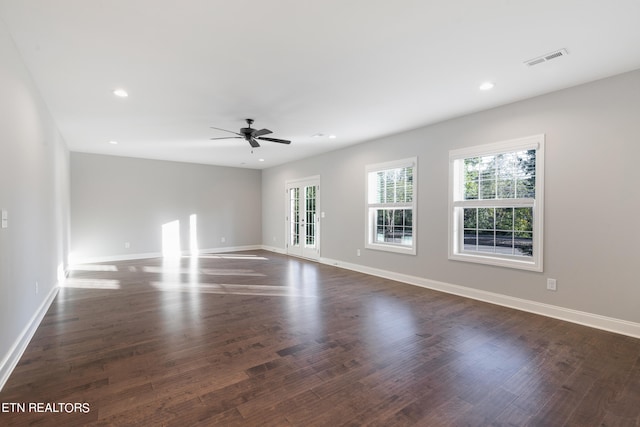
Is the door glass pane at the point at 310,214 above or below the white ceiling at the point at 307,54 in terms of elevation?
below

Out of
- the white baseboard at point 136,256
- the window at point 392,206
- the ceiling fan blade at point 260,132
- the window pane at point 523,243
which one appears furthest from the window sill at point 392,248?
the white baseboard at point 136,256

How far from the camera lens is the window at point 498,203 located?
365 centimetres

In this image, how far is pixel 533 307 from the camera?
11.9 ft

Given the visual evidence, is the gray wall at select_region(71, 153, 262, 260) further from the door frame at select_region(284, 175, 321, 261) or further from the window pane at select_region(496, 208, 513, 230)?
the window pane at select_region(496, 208, 513, 230)

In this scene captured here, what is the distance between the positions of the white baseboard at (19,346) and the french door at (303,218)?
503 cm

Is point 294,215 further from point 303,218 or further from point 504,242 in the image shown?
point 504,242

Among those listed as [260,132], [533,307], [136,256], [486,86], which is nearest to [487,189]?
[486,86]

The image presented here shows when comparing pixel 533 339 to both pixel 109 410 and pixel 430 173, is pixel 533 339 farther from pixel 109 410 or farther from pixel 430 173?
pixel 109 410

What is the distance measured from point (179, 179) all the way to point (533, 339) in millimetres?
8159

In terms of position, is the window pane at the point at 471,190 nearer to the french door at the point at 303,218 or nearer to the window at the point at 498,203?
the window at the point at 498,203

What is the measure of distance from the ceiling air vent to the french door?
487cm

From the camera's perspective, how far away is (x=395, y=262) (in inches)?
211

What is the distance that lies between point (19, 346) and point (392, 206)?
503cm

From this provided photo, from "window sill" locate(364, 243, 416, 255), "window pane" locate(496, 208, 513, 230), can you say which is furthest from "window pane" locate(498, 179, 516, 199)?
"window sill" locate(364, 243, 416, 255)
